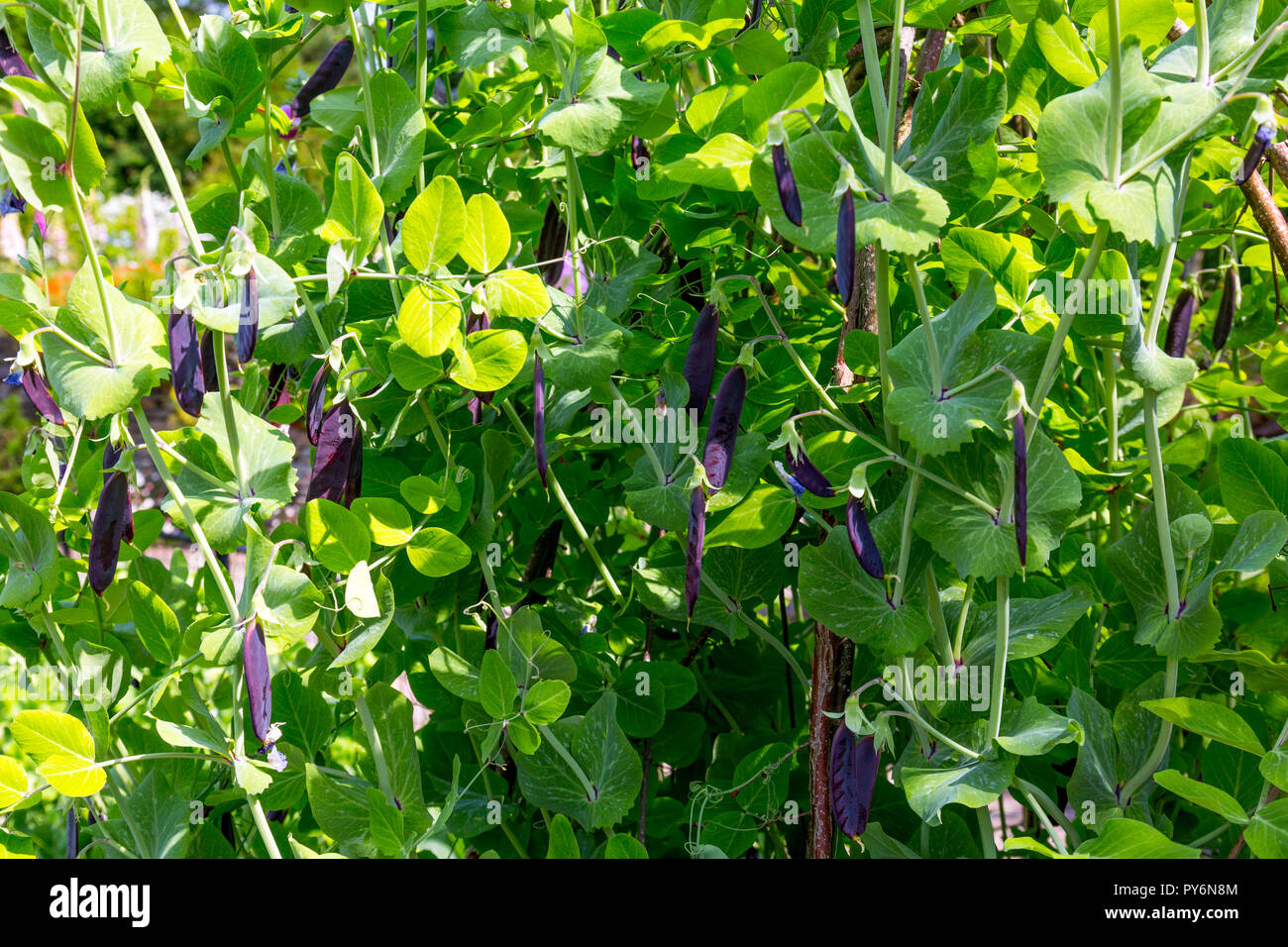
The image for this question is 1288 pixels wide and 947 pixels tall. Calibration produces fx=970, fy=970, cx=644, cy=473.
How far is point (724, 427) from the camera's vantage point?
0.76m

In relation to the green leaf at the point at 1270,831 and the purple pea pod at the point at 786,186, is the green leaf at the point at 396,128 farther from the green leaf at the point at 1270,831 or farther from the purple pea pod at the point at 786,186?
the green leaf at the point at 1270,831

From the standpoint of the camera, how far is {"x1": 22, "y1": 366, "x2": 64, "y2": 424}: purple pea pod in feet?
2.66

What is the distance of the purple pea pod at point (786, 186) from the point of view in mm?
626

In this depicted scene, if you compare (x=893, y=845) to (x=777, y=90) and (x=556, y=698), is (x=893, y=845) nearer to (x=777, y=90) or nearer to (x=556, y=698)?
(x=556, y=698)

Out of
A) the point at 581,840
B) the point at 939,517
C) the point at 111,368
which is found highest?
the point at 111,368

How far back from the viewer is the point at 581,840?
3.11 feet

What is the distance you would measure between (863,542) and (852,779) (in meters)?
0.18

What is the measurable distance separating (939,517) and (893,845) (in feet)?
0.96

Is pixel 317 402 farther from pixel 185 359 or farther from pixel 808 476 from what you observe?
pixel 808 476

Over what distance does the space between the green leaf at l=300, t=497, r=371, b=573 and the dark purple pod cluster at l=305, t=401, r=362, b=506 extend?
0.08 ft

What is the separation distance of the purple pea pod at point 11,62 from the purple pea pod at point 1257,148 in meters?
0.90

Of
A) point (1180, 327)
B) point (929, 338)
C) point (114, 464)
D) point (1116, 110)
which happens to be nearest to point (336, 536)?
point (114, 464)

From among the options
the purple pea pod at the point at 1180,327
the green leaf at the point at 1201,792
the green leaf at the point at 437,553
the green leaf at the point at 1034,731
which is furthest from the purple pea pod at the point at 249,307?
the purple pea pod at the point at 1180,327
